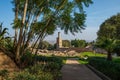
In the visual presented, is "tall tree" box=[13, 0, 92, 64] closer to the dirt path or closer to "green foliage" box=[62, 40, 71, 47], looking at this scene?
the dirt path

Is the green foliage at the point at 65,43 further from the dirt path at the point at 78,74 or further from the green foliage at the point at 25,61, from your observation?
the green foliage at the point at 25,61

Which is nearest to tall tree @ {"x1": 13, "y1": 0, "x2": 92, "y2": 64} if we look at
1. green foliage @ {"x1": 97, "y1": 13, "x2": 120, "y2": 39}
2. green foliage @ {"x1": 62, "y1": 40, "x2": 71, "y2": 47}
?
green foliage @ {"x1": 97, "y1": 13, "x2": 120, "y2": 39}

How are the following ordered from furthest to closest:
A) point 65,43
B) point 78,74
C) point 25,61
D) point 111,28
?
point 65,43
point 111,28
point 78,74
point 25,61

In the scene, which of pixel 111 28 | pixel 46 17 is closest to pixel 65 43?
pixel 111 28

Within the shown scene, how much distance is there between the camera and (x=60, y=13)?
22.8 metres

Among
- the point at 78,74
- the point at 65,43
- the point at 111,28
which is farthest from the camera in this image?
the point at 65,43

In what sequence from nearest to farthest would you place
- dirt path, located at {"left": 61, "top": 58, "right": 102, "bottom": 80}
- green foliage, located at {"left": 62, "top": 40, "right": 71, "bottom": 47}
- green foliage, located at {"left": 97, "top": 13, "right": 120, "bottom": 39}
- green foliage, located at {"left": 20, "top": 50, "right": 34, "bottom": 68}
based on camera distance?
dirt path, located at {"left": 61, "top": 58, "right": 102, "bottom": 80}, green foliage, located at {"left": 20, "top": 50, "right": 34, "bottom": 68}, green foliage, located at {"left": 97, "top": 13, "right": 120, "bottom": 39}, green foliage, located at {"left": 62, "top": 40, "right": 71, "bottom": 47}

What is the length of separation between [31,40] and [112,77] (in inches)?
313

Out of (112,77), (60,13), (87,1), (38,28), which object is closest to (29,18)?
(38,28)

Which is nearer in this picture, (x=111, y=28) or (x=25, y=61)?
(x=25, y=61)

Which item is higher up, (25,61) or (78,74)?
(25,61)

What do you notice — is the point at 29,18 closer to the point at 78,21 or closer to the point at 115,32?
the point at 78,21

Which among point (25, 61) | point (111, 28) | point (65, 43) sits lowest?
point (25, 61)

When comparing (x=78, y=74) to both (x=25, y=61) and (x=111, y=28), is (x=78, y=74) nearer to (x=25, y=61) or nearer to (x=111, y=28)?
(x=25, y=61)
